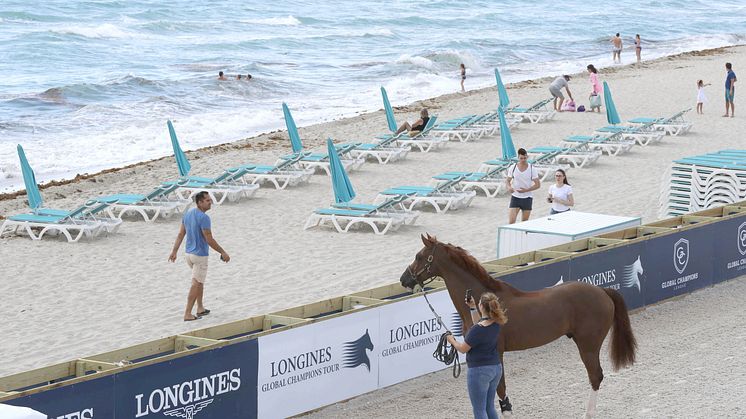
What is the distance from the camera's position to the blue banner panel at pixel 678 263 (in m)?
11.5

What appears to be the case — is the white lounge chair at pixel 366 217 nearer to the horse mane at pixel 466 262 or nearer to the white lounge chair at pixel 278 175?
the white lounge chair at pixel 278 175

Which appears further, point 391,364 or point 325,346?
point 391,364

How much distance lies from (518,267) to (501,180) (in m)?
7.98

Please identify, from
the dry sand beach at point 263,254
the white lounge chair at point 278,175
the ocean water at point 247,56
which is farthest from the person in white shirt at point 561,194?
the ocean water at point 247,56

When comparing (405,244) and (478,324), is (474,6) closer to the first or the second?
(405,244)

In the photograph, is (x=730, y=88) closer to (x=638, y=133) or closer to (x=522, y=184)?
(x=638, y=133)

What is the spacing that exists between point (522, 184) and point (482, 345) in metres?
7.01

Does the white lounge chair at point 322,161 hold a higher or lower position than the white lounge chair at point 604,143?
higher

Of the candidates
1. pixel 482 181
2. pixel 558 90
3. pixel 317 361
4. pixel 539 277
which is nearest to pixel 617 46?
pixel 558 90

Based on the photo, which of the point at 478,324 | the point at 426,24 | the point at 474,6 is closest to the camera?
the point at 478,324

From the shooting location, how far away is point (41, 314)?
11625 millimetres

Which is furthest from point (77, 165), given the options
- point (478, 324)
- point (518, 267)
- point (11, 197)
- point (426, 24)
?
A: point (426, 24)

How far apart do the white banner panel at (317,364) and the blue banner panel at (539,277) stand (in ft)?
5.12

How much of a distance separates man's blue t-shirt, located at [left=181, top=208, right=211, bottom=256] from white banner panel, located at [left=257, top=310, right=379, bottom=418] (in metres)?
2.73
